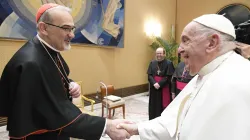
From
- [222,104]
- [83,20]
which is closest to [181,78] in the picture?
[222,104]

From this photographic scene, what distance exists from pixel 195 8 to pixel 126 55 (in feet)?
11.3

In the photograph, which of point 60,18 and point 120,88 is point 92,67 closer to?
A: point 120,88

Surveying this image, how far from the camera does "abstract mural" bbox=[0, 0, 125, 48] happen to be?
12.5ft

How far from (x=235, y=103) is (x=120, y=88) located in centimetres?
532

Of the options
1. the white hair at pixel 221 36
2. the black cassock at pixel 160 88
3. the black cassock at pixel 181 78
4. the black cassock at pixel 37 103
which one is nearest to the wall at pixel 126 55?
the black cassock at pixel 160 88

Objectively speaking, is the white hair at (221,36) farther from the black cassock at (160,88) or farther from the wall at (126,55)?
the wall at (126,55)

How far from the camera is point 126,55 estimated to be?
6.45 m

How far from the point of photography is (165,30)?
26.2 ft

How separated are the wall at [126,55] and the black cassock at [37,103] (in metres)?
2.97

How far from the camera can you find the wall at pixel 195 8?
726 cm

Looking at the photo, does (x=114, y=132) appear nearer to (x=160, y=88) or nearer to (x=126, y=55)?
(x=160, y=88)

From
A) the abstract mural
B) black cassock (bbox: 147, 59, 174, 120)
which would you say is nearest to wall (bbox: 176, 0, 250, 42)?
the abstract mural

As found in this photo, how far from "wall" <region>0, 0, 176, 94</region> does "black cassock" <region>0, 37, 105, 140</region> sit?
9.73ft

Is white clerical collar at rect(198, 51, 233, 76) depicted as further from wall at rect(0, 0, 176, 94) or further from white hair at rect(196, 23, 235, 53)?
wall at rect(0, 0, 176, 94)
